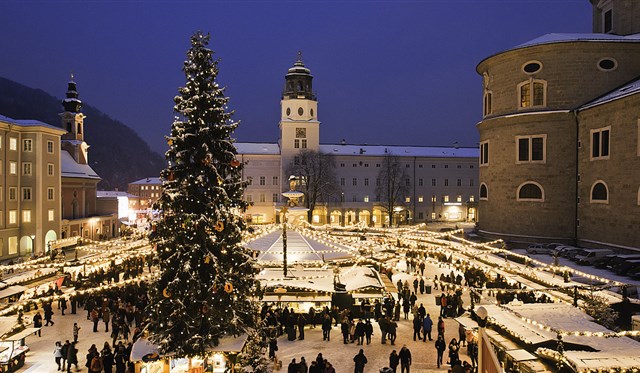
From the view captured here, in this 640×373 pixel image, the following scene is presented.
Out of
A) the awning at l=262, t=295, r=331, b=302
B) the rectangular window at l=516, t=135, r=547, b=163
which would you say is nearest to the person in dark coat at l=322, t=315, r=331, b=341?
the awning at l=262, t=295, r=331, b=302

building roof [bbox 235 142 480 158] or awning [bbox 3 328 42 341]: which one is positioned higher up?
building roof [bbox 235 142 480 158]

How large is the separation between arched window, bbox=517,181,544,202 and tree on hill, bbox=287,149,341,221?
30.7m

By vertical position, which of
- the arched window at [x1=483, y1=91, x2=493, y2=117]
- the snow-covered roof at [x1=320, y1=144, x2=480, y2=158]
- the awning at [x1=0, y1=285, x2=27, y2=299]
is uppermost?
the arched window at [x1=483, y1=91, x2=493, y2=117]

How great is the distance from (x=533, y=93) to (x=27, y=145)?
4024 centimetres

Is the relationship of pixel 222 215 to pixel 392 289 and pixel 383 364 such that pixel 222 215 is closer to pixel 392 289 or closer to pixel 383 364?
pixel 383 364

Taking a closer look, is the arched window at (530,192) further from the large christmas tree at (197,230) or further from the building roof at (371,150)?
the building roof at (371,150)

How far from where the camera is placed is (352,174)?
223 feet

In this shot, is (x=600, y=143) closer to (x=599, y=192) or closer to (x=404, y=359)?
(x=599, y=192)

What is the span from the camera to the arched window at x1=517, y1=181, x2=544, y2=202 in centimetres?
3372

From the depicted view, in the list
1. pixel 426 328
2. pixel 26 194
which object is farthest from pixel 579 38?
pixel 26 194

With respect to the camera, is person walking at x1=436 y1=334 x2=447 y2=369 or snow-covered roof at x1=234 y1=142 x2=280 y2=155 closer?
person walking at x1=436 y1=334 x2=447 y2=369

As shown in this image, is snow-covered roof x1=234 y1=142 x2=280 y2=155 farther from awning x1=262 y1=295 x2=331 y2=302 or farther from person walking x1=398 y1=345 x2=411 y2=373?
person walking x1=398 y1=345 x2=411 y2=373

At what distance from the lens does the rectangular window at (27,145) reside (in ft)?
124

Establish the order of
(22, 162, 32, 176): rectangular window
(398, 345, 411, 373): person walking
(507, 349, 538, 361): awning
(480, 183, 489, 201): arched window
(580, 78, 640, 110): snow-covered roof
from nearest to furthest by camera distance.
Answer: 1. (507, 349, 538, 361): awning
2. (398, 345, 411, 373): person walking
3. (580, 78, 640, 110): snow-covered roof
4. (480, 183, 489, 201): arched window
5. (22, 162, 32, 176): rectangular window
